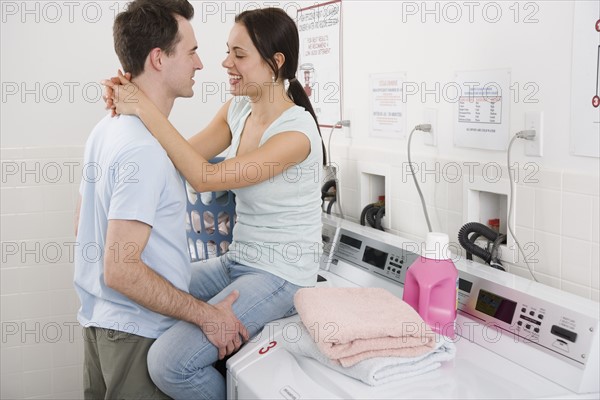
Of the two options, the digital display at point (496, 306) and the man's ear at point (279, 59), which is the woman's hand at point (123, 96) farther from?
the digital display at point (496, 306)

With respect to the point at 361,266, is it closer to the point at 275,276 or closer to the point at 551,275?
the point at 275,276

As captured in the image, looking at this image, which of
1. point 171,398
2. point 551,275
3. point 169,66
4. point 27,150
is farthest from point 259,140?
point 27,150

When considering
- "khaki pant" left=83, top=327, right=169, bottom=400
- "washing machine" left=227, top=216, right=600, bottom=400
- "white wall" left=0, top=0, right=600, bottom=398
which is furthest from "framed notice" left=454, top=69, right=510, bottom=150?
"khaki pant" left=83, top=327, right=169, bottom=400

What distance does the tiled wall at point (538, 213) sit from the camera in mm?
1584

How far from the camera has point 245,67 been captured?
1940 mm

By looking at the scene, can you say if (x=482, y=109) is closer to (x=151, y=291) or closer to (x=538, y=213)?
(x=538, y=213)

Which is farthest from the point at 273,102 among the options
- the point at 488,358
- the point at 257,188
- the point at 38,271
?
the point at 38,271

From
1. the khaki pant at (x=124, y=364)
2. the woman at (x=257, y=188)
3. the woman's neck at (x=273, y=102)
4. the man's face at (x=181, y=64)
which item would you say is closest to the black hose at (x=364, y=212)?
the woman at (x=257, y=188)

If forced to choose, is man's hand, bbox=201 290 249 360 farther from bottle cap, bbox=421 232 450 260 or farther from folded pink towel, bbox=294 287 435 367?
bottle cap, bbox=421 232 450 260

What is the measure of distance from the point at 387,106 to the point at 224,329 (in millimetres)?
1031

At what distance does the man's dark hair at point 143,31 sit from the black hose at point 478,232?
0.93 metres

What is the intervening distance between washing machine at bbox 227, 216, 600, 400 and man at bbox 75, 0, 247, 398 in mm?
194

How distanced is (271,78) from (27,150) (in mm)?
1288

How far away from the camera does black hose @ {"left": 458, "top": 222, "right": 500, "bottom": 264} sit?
183 cm
